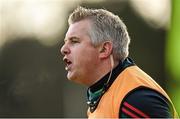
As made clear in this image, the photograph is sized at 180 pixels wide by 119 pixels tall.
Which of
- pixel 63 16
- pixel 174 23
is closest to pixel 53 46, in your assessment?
pixel 63 16

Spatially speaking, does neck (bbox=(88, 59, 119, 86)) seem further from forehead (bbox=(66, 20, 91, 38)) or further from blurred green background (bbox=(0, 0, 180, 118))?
blurred green background (bbox=(0, 0, 180, 118))

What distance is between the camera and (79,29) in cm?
378

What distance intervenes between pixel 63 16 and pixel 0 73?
3165mm

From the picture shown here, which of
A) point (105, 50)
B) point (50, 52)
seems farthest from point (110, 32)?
point (50, 52)

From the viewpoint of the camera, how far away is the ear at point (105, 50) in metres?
3.72

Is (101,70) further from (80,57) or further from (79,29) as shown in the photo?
(79,29)

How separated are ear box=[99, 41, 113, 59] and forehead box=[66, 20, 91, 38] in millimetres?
111

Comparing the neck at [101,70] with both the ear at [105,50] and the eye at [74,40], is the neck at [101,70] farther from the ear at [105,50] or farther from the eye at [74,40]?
the eye at [74,40]

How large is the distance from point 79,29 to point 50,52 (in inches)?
526

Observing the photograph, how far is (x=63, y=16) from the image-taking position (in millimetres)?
17016

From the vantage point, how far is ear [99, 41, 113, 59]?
12.2 feet

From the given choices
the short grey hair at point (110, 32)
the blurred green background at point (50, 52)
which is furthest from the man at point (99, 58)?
the blurred green background at point (50, 52)

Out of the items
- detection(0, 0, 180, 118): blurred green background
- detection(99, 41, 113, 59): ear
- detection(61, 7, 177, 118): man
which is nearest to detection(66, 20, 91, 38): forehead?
detection(61, 7, 177, 118): man

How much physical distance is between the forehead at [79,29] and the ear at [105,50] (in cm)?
11
